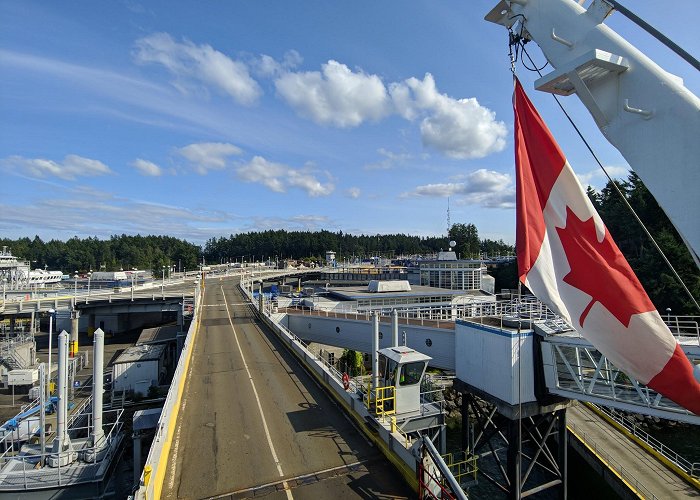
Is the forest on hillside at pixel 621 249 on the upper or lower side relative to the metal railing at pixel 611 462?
upper

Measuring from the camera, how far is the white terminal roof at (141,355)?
31.1 m

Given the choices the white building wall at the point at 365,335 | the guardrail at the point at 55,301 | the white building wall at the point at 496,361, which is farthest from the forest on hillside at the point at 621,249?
the guardrail at the point at 55,301

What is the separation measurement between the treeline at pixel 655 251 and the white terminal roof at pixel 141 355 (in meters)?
Result: 43.0

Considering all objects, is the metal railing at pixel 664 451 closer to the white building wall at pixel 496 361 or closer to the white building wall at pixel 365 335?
the white building wall at pixel 496 361

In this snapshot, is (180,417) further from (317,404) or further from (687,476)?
(687,476)

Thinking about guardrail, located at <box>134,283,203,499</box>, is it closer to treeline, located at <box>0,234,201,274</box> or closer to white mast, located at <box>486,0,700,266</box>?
white mast, located at <box>486,0,700,266</box>

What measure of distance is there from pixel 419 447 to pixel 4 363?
147 feet

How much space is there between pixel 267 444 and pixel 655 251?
59177 mm

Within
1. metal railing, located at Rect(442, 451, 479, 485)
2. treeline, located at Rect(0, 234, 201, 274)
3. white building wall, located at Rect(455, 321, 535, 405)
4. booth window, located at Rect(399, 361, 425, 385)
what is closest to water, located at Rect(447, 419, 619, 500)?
metal railing, located at Rect(442, 451, 479, 485)

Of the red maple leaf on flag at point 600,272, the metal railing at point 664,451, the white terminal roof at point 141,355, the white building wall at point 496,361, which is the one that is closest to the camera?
the red maple leaf on flag at point 600,272

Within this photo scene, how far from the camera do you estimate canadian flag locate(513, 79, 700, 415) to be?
5145 millimetres

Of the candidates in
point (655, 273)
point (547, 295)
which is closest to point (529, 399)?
point (547, 295)

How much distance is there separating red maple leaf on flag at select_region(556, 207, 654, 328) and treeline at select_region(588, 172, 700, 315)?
33270 millimetres

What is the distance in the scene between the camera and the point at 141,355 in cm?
3231
